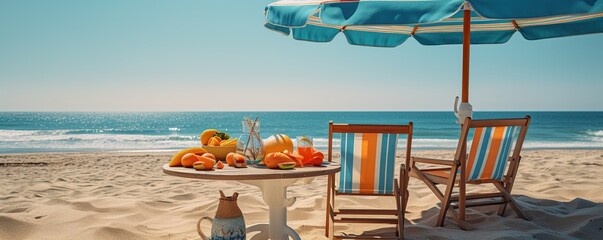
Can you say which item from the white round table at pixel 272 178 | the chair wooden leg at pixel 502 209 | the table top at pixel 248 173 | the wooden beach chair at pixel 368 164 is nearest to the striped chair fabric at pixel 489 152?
the chair wooden leg at pixel 502 209

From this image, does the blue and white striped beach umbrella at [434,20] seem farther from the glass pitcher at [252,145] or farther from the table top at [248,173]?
the table top at [248,173]

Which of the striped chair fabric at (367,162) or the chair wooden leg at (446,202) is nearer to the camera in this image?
the striped chair fabric at (367,162)

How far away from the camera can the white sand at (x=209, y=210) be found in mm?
3684

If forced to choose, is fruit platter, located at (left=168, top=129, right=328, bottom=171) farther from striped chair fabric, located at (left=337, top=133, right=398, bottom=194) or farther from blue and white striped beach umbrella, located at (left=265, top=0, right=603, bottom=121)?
blue and white striped beach umbrella, located at (left=265, top=0, right=603, bottom=121)

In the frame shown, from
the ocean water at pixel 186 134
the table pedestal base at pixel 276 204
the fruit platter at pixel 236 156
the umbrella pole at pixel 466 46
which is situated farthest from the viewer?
the ocean water at pixel 186 134

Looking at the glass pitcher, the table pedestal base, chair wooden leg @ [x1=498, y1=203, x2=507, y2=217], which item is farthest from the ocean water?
the glass pitcher

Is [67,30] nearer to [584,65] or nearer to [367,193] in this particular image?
[367,193]

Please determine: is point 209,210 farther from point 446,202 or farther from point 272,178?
point 272,178

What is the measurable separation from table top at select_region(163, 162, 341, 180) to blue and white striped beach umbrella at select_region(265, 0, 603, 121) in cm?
98

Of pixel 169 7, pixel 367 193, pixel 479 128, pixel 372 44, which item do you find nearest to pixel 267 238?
pixel 367 193

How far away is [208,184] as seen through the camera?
6340 millimetres

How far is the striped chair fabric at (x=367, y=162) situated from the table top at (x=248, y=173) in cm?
67

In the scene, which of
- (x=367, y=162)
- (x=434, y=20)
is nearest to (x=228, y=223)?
(x=367, y=162)

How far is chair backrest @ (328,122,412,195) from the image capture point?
3.29m
